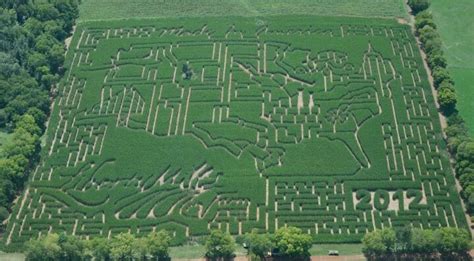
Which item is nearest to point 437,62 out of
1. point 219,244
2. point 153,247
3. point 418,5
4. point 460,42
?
point 460,42

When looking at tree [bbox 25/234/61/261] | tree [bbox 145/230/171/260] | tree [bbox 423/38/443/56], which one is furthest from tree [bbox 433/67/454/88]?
tree [bbox 25/234/61/261]

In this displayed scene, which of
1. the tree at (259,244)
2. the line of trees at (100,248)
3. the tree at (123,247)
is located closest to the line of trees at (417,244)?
the tree at (259,244)

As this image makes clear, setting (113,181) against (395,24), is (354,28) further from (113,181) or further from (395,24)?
(113,181)

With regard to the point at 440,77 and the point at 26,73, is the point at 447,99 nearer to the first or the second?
the point at 440,77

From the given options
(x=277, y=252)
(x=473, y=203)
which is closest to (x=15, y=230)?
(x=277, y=252)

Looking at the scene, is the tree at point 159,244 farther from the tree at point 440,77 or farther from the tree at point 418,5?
the tree at point 418,5
